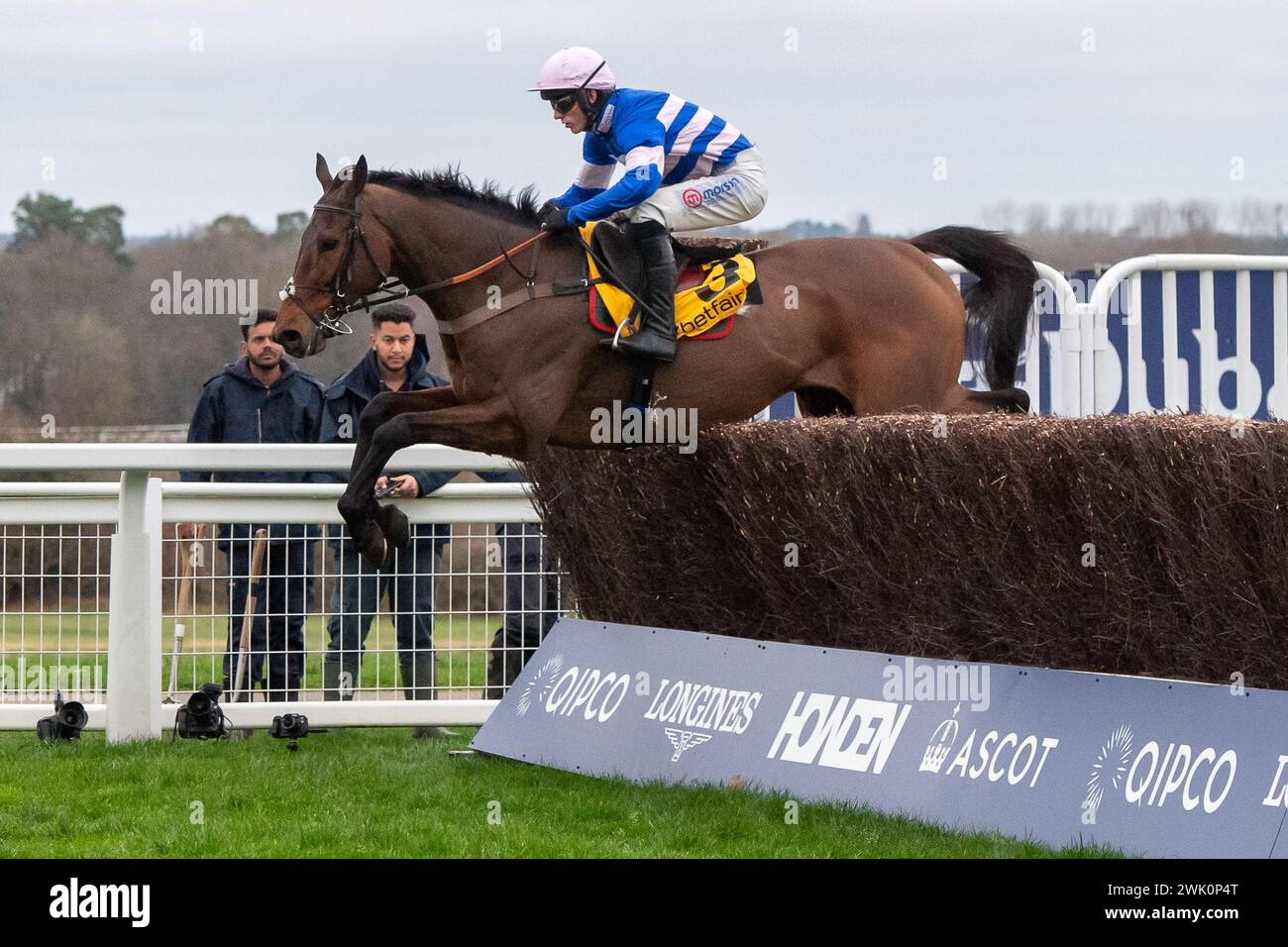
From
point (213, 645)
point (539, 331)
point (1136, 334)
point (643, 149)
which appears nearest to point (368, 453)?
point (539, 331)

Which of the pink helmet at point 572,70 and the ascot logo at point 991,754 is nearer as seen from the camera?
the ascot logo at point 991,754

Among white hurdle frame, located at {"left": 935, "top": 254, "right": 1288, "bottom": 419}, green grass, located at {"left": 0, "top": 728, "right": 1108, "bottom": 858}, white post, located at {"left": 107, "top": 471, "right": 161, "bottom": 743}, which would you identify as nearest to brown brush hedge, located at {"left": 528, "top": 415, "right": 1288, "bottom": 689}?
green grass, located at {"left": 0, "top": 728, "right": 1108, "bottom": 858}

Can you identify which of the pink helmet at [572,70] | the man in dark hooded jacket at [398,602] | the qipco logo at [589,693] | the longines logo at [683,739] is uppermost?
the pink helmet at [572,70]

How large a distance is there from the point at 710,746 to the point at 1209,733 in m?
1.78

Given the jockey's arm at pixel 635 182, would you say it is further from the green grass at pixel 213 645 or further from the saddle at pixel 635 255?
the green grass at pixel 213 645

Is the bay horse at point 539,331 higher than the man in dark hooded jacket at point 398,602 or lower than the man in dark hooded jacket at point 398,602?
higher

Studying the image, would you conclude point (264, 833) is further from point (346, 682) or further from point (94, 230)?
point (94, 230)

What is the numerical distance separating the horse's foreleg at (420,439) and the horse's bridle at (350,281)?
45cm

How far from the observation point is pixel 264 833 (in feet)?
14.9

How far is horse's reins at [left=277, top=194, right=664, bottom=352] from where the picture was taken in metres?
6.27

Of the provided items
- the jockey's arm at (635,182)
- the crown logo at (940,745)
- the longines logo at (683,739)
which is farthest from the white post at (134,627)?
the crown logo at (940,745)

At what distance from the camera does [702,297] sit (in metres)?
6.60

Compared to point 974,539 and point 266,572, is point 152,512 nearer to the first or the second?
point 266,572

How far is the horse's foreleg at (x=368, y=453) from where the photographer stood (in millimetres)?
5941
